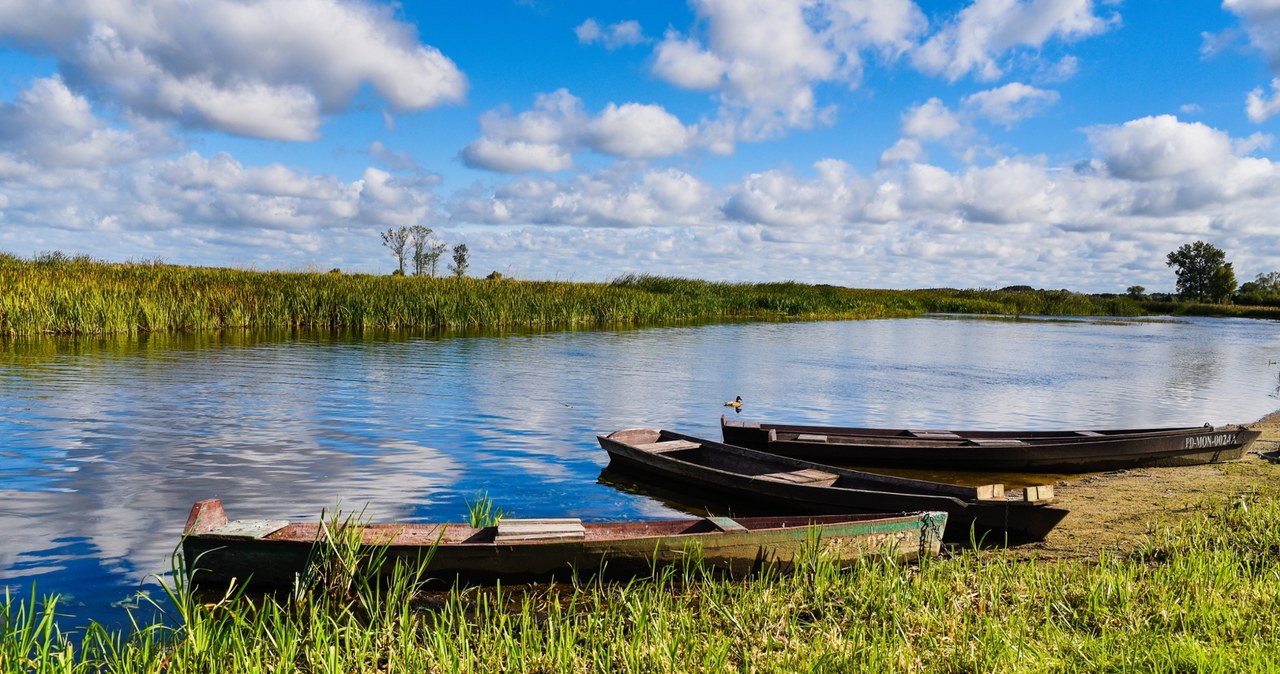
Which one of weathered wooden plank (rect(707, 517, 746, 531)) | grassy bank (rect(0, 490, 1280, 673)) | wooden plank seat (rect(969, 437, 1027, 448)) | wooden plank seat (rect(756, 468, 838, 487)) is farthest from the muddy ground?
weathered wooden plank (rect(707, 517, 746, 531))

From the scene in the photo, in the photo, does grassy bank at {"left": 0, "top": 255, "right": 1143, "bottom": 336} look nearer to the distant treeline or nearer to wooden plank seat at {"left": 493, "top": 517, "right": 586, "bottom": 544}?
the distant treeline

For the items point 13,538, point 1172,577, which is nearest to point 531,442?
point 13,538

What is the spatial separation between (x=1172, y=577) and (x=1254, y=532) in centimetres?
215

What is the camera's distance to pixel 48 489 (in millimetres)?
10062

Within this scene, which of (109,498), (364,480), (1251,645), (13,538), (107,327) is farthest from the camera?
(107,327)

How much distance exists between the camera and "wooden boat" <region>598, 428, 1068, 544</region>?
8.26m

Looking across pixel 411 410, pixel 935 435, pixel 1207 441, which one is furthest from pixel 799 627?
pixel 411 410

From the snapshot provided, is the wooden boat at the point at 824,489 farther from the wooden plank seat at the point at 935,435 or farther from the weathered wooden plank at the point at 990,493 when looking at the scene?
the wooden plank seat at the point at 935,435

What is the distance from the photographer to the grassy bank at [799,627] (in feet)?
15.3

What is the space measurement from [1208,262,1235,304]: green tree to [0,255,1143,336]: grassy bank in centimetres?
7246

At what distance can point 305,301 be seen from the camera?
34.4 m

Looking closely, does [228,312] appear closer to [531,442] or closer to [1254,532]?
[531,442]

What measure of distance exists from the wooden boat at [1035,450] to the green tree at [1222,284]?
359 feet

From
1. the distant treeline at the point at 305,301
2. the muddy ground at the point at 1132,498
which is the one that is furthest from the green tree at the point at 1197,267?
the muddy ground at the point at 1132,498
